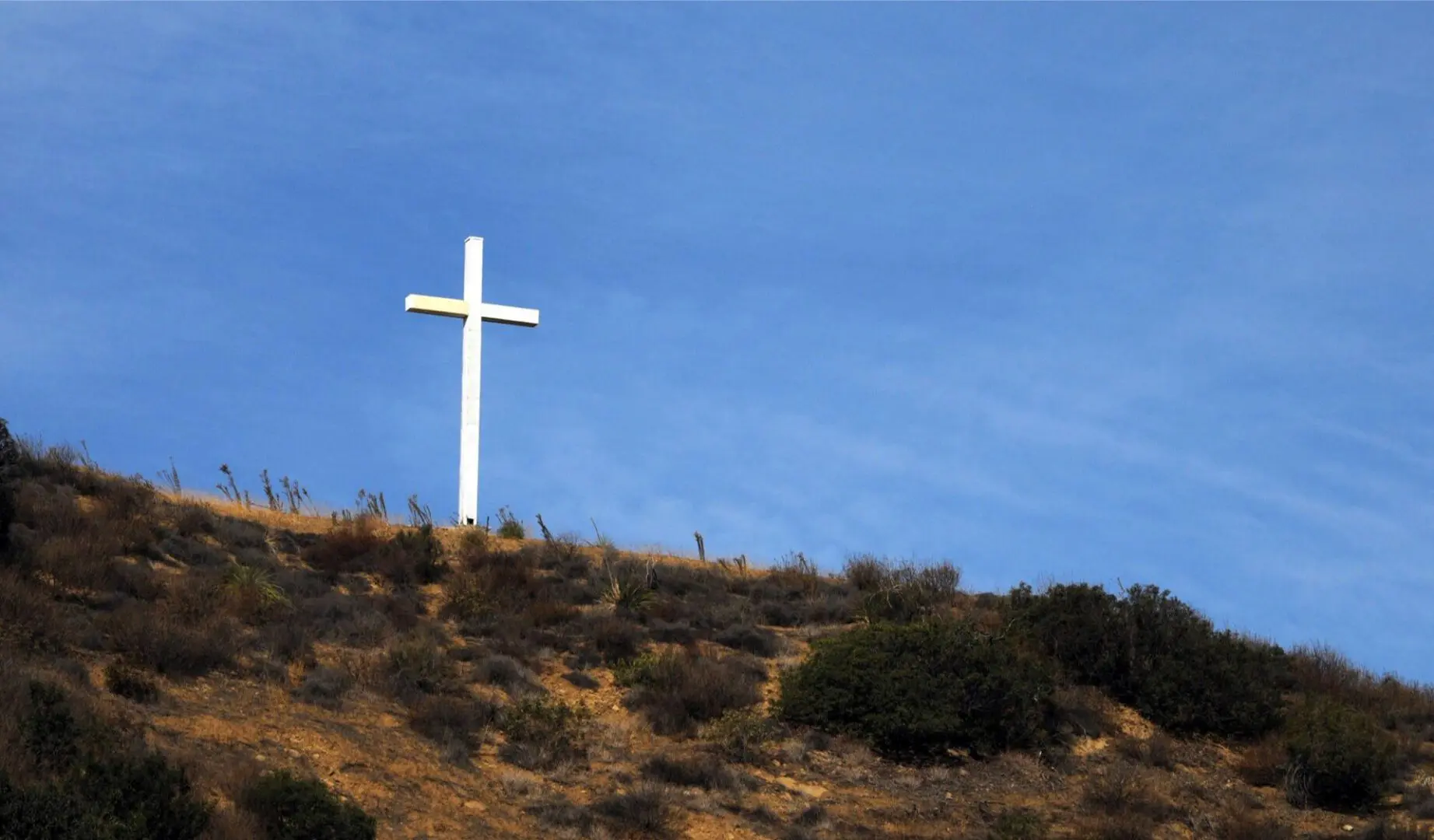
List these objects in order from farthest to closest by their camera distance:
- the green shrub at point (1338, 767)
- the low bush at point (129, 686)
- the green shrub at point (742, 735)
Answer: the green shrub at point (1338, 767), the green shrub at point (742, 735), the low bush at point (129, 686)

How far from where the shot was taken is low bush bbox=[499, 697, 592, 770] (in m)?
17.1

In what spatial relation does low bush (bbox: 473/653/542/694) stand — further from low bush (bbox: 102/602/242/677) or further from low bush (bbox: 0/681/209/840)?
low bush (bbox: 0/681/209/840)

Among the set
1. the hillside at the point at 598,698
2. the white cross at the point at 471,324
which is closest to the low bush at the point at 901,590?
the hillside at the point at 598,698

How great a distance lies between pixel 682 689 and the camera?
19203mm

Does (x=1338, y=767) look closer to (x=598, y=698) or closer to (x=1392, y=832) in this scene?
(x=1392, y=832)

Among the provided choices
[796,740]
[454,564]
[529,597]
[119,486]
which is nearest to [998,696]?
[796,740]

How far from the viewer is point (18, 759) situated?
488 inches

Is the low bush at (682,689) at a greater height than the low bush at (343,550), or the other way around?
the low bush at (343,550)

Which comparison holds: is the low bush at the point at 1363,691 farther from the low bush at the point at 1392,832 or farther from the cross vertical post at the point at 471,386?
the cross vertical post at the point at 471,386

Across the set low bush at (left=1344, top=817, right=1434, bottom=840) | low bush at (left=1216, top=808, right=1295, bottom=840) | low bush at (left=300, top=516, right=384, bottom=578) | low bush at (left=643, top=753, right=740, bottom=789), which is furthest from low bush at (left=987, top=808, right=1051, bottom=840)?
low bush at (left=300, top=516, right=384, bottom=578)

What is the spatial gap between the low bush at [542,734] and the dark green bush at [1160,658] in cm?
744

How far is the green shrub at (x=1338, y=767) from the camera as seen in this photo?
18.6 m

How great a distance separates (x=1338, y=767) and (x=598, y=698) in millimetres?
9116

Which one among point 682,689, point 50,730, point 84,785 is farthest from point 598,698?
point 84,785
